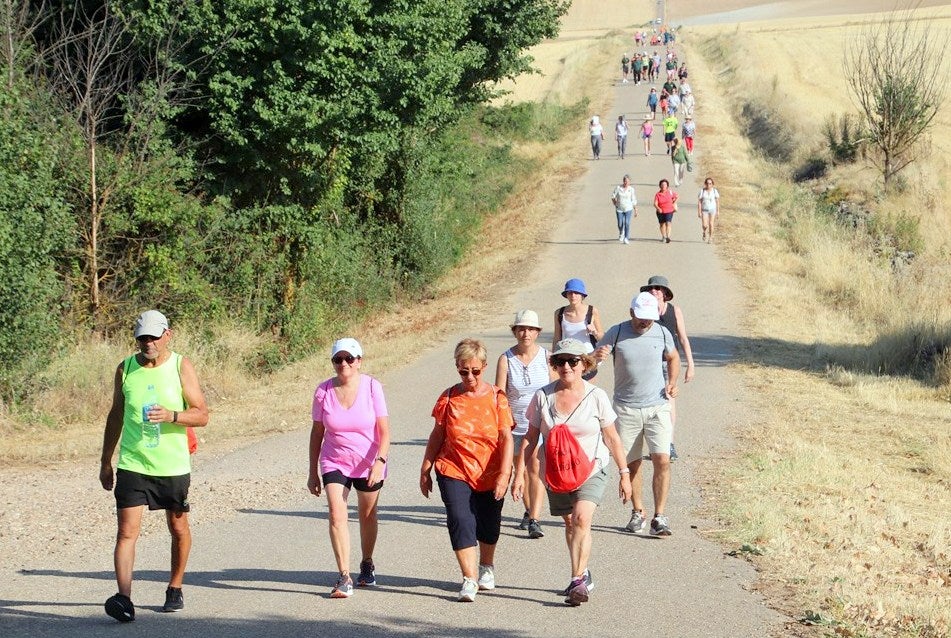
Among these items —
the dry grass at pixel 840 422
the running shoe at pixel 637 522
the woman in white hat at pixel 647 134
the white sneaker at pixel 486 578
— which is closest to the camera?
the white sneaker at pixel 486 578

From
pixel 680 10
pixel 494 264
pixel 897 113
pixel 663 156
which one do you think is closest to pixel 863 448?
pixel 494 264

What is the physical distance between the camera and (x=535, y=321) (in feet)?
29.5

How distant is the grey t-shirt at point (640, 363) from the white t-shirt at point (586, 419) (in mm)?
1630

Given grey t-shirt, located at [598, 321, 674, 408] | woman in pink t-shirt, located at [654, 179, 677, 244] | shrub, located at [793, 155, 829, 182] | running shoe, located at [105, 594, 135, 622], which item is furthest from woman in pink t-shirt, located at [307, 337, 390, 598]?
shrub, located at [793, 155, 829, 182]

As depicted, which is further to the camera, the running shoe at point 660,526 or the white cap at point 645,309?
the running shoe at point 660,526

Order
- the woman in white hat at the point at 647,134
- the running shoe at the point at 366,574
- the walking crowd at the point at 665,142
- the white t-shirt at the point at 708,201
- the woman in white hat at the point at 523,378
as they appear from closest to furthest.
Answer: the running shoe at the point at 366,574 < the woman in white hat at the point at 523,378 < the white t-shirt at the point at 708,201 < the walking crowd at the point at 665,142 < the woman in white hat at the point at 647,134

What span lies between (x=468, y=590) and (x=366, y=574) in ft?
2.53

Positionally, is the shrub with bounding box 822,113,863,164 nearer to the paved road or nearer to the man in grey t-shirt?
the paved road

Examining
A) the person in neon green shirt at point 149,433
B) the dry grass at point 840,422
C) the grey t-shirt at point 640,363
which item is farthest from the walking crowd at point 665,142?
the person in neon green shirt at point 149,433

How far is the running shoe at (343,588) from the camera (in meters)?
7.59

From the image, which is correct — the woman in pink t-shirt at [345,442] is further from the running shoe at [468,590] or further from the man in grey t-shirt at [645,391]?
the man in grey t-shirt at [645,391]

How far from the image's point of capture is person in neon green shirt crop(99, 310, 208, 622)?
7.09 metres

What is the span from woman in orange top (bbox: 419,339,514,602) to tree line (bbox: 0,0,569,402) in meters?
10.4

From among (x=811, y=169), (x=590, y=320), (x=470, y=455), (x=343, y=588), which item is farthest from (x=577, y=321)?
(x=811, y=169)
